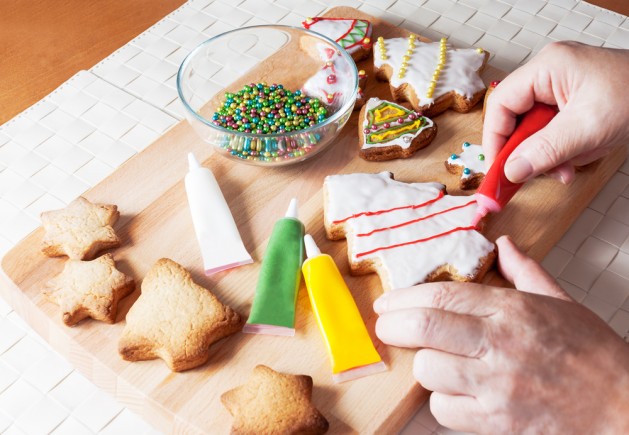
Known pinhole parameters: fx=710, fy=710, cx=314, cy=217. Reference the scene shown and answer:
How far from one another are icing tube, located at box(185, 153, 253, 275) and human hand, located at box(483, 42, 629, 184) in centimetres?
44

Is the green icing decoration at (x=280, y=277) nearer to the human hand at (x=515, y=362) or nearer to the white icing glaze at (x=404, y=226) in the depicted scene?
the white icing glaze at (x=404, y=226)

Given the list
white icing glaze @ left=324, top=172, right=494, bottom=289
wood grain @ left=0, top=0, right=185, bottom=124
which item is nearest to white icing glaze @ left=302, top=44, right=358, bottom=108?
white icing glaze @ left=324, top=172, right=494, bottom=289

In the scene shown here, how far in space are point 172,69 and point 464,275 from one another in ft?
2.69

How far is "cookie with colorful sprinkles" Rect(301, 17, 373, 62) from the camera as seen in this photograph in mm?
1417

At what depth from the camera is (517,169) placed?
108cm

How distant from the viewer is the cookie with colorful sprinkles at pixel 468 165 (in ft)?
3.91

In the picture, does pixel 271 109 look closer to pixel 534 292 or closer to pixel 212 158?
pixel 212 158

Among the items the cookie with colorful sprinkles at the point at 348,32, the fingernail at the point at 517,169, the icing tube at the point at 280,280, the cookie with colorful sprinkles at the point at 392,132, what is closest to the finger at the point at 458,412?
the icing tube at the point at 280,280

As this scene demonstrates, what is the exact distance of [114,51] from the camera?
1.59 m

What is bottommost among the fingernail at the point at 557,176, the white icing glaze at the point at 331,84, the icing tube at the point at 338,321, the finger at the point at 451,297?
the fingernail at the point at 557,176

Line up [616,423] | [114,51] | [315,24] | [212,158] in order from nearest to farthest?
[616,423] → [212,158] → [315,24] → [114,51]

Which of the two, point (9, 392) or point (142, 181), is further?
point (142, 181)

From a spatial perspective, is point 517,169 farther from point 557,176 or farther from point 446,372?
point 446,372

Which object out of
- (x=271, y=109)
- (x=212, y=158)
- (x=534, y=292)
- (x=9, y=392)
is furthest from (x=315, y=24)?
(x=9, y=392)
